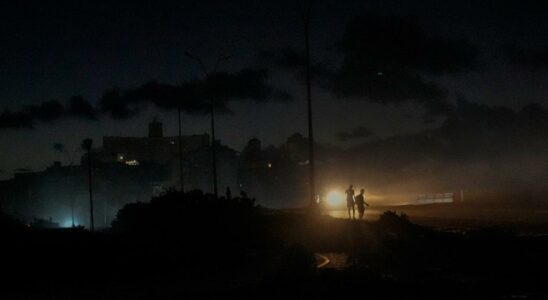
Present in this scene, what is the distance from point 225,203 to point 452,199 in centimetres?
3887

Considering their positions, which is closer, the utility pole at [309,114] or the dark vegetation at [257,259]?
the dark vegetation at [257,259]

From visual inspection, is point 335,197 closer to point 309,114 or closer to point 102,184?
point 309,114

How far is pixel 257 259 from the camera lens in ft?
81.3

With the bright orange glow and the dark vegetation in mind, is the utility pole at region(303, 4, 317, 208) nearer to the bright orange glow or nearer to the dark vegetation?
the dark vegetation

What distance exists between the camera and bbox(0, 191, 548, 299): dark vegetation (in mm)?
14836

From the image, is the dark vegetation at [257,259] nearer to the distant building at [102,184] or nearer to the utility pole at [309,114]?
the utility pole at [309,114]

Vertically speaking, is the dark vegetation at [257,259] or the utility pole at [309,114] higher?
the utility pole at [309,114]

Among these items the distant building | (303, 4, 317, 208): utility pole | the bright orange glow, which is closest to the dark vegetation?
(303, 4, 317, 208): utility pole

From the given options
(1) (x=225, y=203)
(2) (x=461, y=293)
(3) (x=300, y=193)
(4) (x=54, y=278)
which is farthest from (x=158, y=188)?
(2) (x=461, y=293)

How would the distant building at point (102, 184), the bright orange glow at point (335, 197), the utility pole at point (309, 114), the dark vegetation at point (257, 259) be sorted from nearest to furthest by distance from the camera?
the dark vegetation at point (257, 259), the utility pole at point (309, 114), the bright orange glow at point (335, 197), the distant building at point (102, 184)

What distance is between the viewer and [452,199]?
2682 inches

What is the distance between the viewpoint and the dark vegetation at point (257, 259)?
14836 millimetres

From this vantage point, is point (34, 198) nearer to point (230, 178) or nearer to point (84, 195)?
point (84, 195)

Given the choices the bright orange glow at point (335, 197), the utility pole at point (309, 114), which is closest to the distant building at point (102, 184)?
the bright orange glow at point (335, 197)
